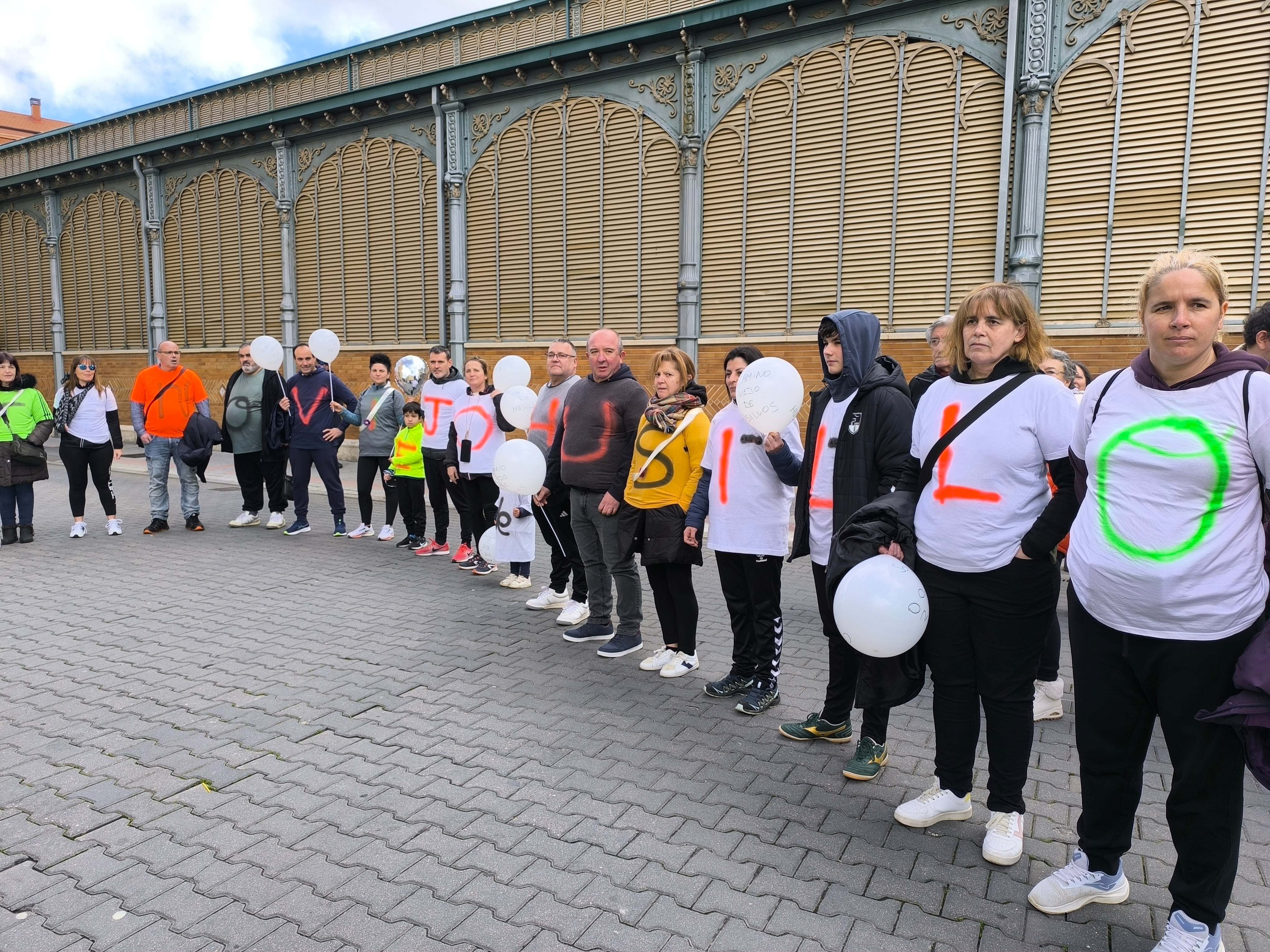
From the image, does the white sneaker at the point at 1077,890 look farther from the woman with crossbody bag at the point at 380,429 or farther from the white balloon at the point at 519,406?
the woman with crossbody bag at the point at 380,429

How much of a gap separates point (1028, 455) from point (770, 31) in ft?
34.2

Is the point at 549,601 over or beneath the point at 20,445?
beneath

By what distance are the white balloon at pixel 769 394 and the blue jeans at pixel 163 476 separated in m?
7.71

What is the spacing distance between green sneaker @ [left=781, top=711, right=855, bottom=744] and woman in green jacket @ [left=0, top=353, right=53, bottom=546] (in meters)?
8.33

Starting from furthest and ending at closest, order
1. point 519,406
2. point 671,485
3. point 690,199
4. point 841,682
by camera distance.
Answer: point 690,199 → point 519,406 → point 671,485 → point 841,682

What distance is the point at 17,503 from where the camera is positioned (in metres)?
9.23

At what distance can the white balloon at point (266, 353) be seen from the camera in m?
9.58

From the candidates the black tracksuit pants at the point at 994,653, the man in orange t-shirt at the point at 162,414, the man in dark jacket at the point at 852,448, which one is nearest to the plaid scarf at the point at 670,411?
the man in dark jacket at the point at 852,448

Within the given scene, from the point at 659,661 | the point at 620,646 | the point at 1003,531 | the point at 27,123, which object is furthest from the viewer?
the point at 27,123

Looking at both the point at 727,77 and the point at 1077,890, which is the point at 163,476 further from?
the point at 1077,890

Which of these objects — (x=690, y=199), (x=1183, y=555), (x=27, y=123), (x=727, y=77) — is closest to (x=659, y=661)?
(x=1183, y=555)

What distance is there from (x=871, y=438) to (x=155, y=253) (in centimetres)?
1994

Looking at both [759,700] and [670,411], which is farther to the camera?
[670,411]

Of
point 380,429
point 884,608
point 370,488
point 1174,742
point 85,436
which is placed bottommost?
point 370,488
